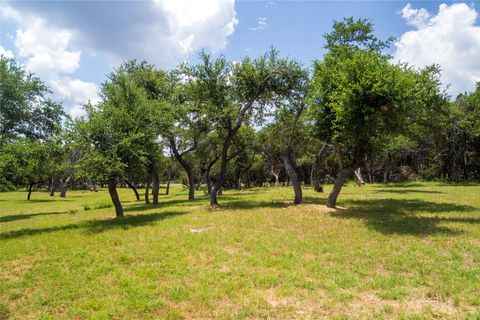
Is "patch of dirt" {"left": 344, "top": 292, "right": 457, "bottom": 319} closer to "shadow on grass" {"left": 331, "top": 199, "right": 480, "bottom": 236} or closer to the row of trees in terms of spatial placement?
"shadow on grass" {"left": 331, "top": 199, "right": 480, "bottom": 236}

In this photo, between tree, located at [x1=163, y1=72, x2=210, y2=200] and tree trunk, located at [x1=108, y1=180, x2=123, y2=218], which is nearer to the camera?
tree trunk, located at [x1=108, y1=180, x2=123, y2=218]

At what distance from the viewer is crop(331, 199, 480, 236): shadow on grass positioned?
1235 centimetres

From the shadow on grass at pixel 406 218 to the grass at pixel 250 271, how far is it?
121 mm

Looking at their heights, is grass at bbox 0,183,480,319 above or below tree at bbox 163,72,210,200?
below

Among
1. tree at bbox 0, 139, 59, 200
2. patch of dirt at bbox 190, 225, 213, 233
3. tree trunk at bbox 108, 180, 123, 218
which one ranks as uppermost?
tree at bbox 0, 139, 59, 200

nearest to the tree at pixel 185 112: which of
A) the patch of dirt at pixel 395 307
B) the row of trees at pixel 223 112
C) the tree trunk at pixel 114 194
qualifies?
the row of trees at pixel 223 112

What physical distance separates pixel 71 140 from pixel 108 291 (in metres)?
12.0

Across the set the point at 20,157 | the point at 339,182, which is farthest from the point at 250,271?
the point at 20,157

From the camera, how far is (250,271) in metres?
8.32

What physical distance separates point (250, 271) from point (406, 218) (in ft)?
34.2

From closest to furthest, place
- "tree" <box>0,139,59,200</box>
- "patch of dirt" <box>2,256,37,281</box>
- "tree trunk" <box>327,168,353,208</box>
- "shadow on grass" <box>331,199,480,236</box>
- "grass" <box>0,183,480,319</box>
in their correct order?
"grass" <box>0,183,480,319</box> → "patch of dirt" <box>2,256,37,281</box> → "shadow on grass" <box>331,199,480,236</box> → "tree" <box>0,139,59,200</box> → "tree trunk" <box>327,168,353,208</box>

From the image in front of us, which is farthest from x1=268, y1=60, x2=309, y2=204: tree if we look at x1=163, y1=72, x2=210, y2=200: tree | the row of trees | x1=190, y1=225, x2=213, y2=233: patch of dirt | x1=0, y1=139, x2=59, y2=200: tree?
x1=0, y1=139, x2=59, y2=200: tree

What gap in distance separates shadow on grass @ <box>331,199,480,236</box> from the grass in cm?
12

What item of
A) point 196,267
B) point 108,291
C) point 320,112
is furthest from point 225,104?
point 108,291
